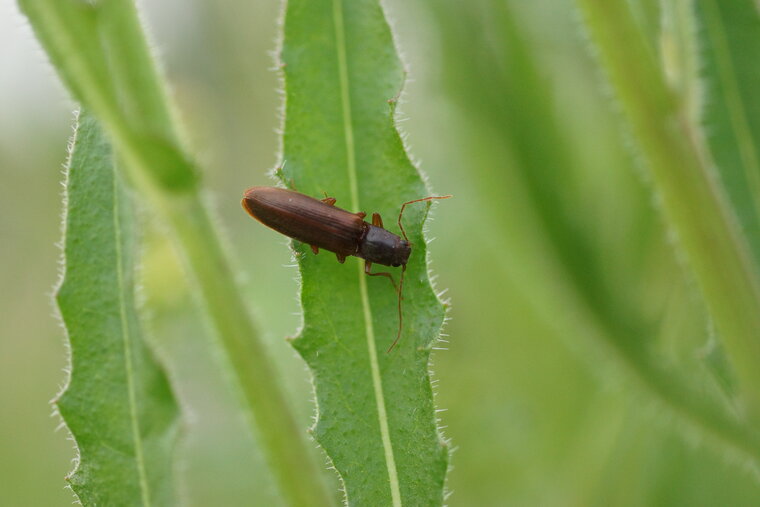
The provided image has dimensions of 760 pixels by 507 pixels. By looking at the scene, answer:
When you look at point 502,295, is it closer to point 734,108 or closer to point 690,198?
point 734,108

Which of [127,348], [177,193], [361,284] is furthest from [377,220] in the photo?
[127,348]

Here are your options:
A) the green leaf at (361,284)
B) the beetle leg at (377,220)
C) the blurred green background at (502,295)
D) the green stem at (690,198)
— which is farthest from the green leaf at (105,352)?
the green stem at (690,198)

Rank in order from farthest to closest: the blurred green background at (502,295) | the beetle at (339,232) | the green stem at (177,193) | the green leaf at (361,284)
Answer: the blurred green background at (502,295) < the beetle at (339,232) < the green stem at (177,193) < the green leaf at (361,284)

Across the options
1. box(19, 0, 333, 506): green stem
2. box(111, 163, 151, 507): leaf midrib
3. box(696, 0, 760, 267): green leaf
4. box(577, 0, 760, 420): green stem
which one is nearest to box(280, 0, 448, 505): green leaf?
box(19, 0, 333, 506): green stem

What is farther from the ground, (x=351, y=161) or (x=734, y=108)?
(x=351, y=161)

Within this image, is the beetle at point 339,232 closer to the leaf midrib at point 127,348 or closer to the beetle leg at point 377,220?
the beetle leg at point 377,220

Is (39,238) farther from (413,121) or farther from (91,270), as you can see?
(91,270)
